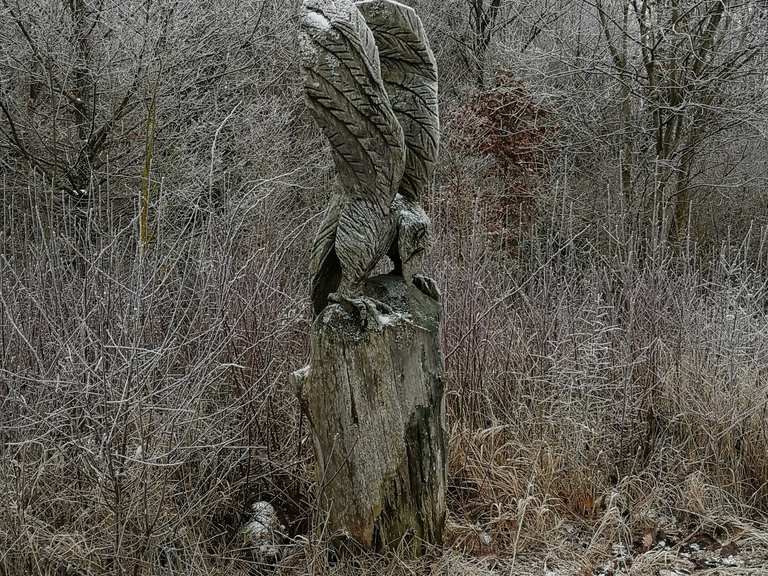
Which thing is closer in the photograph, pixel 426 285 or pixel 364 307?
pixel 364 307

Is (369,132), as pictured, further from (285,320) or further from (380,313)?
(285,320)

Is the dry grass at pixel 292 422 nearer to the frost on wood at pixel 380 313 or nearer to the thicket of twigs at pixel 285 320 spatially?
the thicket of twigs at pixel 285 320

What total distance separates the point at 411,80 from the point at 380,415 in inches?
48.7

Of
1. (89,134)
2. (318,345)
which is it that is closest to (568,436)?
(318,345)

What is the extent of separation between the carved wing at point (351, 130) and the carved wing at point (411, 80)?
175 mm

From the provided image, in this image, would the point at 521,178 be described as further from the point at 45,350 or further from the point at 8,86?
the point at 45,350

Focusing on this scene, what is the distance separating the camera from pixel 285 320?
3805mm

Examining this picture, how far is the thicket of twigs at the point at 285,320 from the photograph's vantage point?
8.71 feet

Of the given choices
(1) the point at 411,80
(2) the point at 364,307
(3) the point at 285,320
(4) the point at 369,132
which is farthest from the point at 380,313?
(3) the point at 285,320

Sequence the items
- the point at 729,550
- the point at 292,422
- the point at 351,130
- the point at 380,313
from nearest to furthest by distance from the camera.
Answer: the point at 351,130, the point at 380,313, the point at 729,550, the point at 292,422

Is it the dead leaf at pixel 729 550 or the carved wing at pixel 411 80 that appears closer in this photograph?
the carved wing at pixel 411 80

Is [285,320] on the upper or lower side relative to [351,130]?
lower

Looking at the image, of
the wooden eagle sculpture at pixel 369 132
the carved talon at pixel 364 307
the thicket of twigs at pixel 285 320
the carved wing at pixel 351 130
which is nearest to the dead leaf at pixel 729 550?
the thicket of twigs at pixel 285 320

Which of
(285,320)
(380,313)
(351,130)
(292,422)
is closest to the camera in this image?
(351,130)
